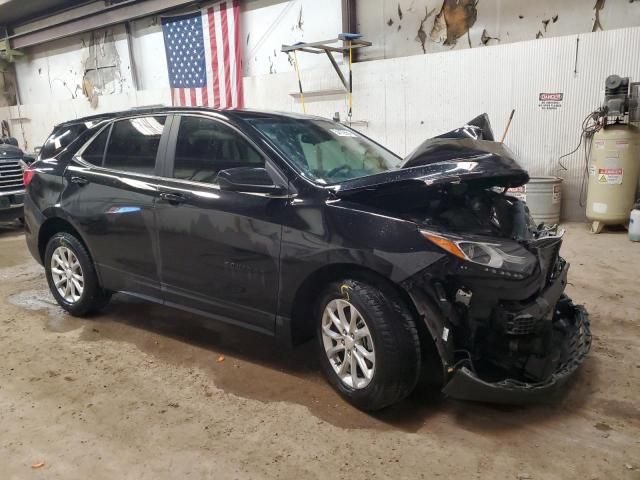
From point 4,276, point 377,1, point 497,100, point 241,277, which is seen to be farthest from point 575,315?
point 377,1

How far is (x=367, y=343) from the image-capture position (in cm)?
243

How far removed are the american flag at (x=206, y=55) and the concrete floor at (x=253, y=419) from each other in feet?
22.3

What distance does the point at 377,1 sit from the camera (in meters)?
7.47

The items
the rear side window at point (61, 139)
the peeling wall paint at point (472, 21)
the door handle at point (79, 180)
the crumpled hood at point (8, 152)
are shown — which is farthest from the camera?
the crumpled hood at point (8, 152)

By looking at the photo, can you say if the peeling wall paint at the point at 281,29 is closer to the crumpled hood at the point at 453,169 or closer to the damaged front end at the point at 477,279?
the crumpled hood at the point at 453,169

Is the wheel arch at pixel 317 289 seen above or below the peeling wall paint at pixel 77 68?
below

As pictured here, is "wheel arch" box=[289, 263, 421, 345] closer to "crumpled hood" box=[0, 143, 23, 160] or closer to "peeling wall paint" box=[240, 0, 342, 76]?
"peeling wall paint" box=[240, 0, 342, 76]

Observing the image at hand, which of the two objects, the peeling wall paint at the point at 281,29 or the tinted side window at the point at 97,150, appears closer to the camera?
the tinted side window at the point at 97,150

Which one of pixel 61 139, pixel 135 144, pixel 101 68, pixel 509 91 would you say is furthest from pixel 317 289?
pixel 101 68

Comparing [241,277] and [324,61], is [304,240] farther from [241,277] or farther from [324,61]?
[324,61]

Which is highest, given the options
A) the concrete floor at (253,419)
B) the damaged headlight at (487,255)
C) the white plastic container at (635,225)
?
the damaged headlight at (487,255)

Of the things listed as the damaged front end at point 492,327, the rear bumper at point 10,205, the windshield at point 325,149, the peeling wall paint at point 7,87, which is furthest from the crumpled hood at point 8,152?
the peeling wall paint at point 7,87

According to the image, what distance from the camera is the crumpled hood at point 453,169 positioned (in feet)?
7.45

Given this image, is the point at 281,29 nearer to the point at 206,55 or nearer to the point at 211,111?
the point at 206,55
